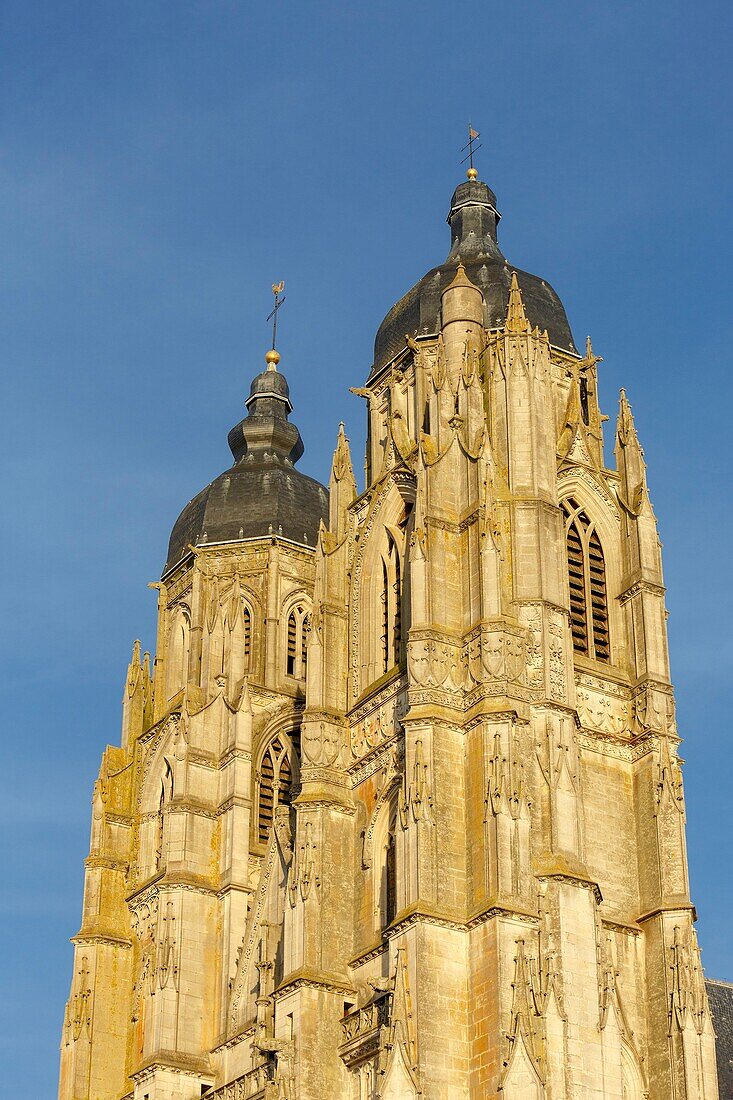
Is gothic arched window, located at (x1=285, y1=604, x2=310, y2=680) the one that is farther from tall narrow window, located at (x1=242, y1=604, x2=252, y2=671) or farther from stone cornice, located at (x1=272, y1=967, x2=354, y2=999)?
stone cornice, located at (x1=272, y1=967, x2=354, y2=999)

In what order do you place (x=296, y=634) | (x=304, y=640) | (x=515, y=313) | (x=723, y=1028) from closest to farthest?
(x=515, y=313) → (x=723, y=1028) → (x=304, y=640) → (x=296, y=634)

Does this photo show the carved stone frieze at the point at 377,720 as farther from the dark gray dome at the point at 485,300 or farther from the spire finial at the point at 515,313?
the dark gray dome at the point at 485,300

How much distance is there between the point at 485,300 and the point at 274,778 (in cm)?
1602

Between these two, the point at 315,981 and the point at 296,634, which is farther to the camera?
the point at 296,634

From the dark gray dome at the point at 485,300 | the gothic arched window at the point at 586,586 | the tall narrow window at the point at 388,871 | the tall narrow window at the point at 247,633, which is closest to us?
the tall narrow window at the point at 388,871

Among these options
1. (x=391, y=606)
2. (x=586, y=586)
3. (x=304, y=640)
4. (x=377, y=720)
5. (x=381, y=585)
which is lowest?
(x=377, y=720)

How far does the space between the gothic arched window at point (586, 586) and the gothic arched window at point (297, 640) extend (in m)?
14.2

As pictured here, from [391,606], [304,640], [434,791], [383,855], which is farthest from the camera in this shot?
[304,640]

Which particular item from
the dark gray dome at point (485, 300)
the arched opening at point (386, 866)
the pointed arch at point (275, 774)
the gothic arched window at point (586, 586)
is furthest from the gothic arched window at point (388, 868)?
the dark gray dome at point (485, 300)

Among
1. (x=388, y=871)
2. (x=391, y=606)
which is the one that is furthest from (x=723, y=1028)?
(x=391, y=606)

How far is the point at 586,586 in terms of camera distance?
5219 centimetres

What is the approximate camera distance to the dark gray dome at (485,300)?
57.5m

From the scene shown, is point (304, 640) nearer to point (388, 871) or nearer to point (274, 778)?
point (274, 778)

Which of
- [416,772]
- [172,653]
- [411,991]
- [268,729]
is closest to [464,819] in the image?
[416,772]
